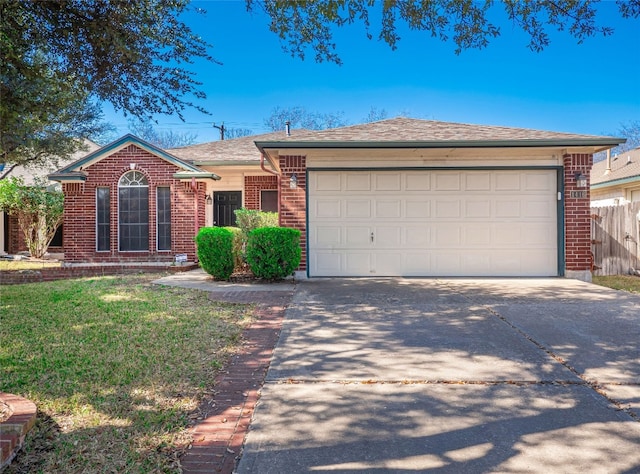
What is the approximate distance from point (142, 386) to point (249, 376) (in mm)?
826

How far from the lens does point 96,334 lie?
16.0 feet

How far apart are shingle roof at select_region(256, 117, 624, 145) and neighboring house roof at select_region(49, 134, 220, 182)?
387 cm

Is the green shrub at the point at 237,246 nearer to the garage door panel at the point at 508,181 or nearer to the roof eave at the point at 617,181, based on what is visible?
Result: the garage door panel at the point at 508,181

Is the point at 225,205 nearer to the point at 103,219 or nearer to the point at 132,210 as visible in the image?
the point at 132,210

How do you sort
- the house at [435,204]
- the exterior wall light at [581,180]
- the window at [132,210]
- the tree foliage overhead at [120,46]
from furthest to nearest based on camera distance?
the window at [132,210], the house at [435,204], the exterior wall light at [581,180], the tree foliage overhead at [120,46]

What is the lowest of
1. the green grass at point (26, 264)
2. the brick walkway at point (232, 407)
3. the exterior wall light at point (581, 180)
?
the brick walkway at point (232, 407)

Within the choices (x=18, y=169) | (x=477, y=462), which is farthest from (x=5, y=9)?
(x=18, y=169)

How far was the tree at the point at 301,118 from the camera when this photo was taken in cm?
3044

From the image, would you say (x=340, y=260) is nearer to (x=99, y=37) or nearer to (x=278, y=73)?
(x=99, y=37)

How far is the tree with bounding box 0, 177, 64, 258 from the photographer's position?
15070mm

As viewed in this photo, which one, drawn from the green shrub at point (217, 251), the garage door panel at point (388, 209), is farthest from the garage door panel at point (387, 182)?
the green shrub at point (217, 251)

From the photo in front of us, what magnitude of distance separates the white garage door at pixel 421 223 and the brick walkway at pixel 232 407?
4232 millimetres

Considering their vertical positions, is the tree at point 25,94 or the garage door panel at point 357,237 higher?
the tree at point 25,94

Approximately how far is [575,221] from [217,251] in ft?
24.3
